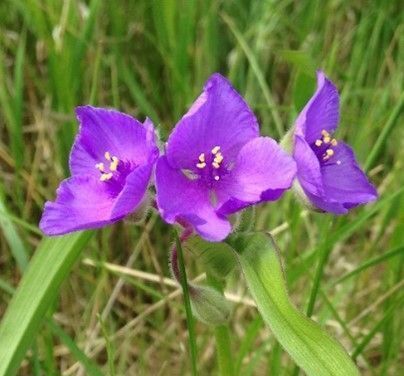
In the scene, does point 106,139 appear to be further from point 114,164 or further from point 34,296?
point 34,296

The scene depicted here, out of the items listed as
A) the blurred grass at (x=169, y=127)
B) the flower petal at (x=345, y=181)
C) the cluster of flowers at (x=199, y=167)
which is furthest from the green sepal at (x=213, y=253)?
the blurred grass at (x=169, y=127)

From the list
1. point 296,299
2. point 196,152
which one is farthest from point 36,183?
point 196,152

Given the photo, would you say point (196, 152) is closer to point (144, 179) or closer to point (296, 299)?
point (144, 179)

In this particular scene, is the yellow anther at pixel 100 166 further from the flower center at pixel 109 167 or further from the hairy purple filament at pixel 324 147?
the hairy purple filament at pixel 324 147

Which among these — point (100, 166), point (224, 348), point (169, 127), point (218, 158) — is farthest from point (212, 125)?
point (169, 127)

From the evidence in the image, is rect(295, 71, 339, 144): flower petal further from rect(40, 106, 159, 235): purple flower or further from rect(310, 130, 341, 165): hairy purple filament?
rect(40, 106, 159, 235): purple flower

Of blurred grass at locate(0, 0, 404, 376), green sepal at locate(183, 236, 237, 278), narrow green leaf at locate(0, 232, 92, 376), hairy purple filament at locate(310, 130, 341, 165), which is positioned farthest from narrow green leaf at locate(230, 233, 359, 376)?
blurred grass at locate(0, 0, 404, 376)
